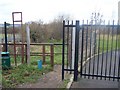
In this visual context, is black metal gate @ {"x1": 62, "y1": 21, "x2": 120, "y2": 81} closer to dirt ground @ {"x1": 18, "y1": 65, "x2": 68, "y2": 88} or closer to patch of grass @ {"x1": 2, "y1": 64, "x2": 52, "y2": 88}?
dirt ground @ {"x1": 18, "y1": 65, "x2": 68, "y2": 88}

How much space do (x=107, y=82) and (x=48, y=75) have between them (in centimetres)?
224

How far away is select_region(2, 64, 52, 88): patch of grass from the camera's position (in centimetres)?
634

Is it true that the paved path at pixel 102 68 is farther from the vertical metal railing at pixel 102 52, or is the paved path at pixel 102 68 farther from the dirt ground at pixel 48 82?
the dirt ground at pixel 48 82

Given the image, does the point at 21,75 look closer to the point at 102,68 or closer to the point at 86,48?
the point at 86,48

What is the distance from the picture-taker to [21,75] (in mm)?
7184

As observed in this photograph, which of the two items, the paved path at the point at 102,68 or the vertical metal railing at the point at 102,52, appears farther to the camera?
the paved path at the point at 102,68

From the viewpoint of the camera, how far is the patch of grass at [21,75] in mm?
6340

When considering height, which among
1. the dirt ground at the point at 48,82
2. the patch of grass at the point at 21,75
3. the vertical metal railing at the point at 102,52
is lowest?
the dirt ground at the point at 48,82

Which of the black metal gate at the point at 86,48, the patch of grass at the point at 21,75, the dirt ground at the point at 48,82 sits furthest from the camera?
the patch of grass at the point at 21,75

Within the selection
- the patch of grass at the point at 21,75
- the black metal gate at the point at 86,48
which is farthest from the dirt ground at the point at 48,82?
the black metal gate at the point at 86,48

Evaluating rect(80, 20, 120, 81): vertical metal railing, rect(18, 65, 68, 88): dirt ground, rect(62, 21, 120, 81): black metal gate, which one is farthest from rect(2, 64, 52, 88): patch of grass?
rect(80, 20, 120, 81): vertical metal railing

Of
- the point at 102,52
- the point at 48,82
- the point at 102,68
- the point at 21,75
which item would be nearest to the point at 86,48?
the point at 102,52

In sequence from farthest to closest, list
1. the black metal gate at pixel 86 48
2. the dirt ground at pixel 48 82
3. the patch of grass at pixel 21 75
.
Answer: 1. the patch of grass at pixel 21 75
2. the black metal gate at pixel 86 48
3. the dirt ground at pixel 48 82

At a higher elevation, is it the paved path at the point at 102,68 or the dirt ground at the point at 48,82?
the paved path at the point at 102,68
